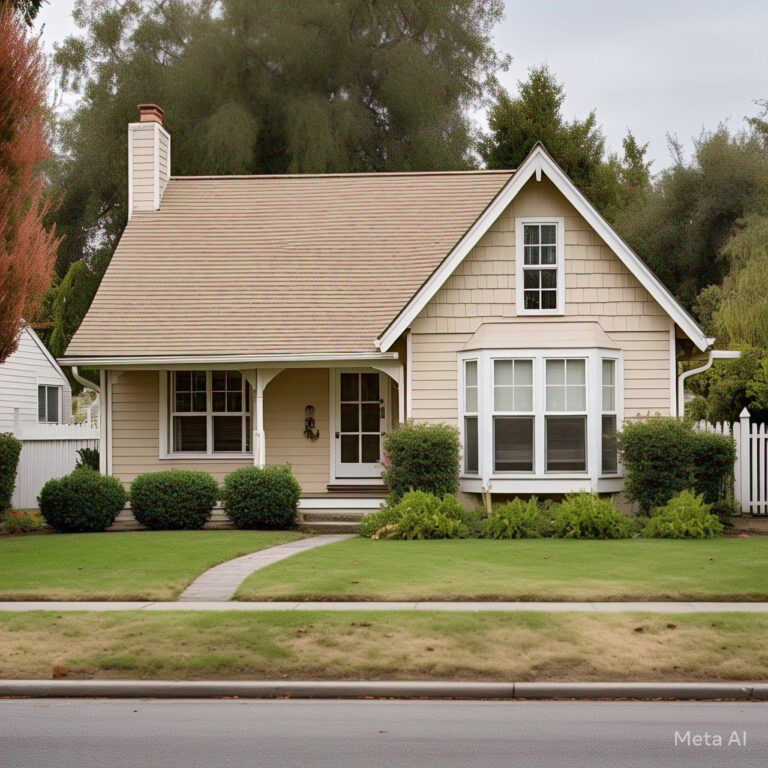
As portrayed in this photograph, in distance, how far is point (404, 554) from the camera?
1580 centimetres

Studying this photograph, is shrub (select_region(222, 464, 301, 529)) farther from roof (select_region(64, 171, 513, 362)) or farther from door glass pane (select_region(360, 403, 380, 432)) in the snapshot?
door glass pane (select_region(360, 403, 380, 432))

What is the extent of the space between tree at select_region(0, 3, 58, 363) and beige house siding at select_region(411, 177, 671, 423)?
691 centimetres

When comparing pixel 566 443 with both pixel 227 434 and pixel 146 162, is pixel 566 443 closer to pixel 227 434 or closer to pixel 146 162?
pixel 227 434

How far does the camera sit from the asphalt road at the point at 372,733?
7.43 meters

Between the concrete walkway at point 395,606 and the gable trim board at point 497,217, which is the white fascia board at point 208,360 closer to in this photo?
the gable trim board at point 497,217

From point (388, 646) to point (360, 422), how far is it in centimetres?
1245

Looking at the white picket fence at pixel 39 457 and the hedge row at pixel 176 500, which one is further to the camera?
the white picket fence at pixel 39 457

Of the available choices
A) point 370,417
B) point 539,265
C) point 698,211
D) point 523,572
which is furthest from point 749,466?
point 698,211

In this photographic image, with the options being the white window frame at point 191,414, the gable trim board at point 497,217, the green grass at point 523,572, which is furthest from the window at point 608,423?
the white window frame at point 191,414

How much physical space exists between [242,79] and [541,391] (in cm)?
2429

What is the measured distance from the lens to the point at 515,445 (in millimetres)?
19969

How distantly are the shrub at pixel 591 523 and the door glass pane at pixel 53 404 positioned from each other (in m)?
19.3

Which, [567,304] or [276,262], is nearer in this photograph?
[567,304]

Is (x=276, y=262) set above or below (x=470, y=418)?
above
